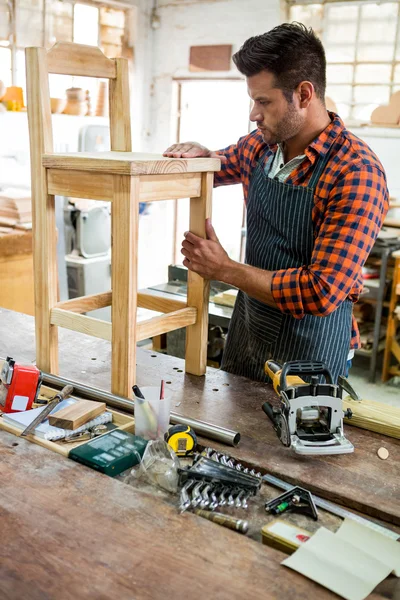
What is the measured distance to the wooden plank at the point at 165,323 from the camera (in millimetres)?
1561

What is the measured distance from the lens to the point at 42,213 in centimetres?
165

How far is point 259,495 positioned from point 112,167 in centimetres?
78

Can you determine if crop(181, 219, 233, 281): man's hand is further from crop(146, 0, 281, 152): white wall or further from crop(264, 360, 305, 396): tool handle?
crop(146, 0, 281, 152): white wall

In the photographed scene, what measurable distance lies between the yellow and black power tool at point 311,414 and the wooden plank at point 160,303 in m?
0.49

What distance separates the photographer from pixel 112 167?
1415mm

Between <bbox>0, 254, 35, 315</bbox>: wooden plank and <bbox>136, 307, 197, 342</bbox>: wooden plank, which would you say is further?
<bbox>0, 254, 35, 315</bbox>: wooden plank

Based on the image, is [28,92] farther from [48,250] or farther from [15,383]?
[15,383]

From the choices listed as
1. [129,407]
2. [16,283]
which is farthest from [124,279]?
[16,283]

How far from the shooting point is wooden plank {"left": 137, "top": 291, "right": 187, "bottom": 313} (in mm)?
1807

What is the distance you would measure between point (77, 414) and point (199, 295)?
1.74ft

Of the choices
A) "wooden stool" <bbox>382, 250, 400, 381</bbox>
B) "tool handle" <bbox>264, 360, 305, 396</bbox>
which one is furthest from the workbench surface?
"wooden stool" <bbox>382, 250, 400, 381</bbox>

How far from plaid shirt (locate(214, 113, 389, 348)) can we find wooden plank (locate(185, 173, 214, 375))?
254mm

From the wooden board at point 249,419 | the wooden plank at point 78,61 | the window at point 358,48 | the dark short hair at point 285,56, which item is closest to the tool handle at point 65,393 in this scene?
the wooden board at point 249,419

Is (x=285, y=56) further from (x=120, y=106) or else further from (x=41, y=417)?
(x=41, y=417)
